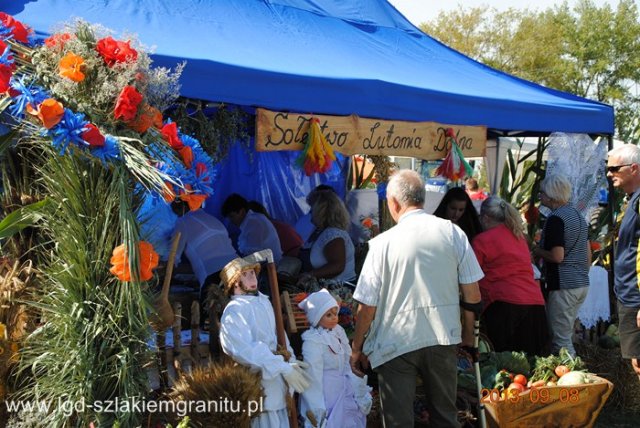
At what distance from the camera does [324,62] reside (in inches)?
206

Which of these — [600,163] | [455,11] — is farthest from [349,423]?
[455,11]

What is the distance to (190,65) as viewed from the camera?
4102 mm

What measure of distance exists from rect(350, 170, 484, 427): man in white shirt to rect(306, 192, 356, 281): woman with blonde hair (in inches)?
70.2

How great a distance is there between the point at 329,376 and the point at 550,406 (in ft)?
4.96

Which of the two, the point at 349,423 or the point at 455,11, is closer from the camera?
the point at 349,423

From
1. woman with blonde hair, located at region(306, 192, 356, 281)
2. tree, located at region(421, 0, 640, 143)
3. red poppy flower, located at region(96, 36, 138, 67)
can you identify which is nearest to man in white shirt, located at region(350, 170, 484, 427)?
red poppy flower, located at region(96, 36, 138, 67)

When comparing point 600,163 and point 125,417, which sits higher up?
point 600,163

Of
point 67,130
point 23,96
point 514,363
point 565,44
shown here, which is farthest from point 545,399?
point 565,44

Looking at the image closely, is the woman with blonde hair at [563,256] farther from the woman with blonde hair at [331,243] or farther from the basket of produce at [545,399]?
the woman with blonde hair at [331,243]

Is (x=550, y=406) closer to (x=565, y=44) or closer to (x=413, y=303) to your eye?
(x=413, y=303)

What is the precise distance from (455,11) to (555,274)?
26227 millimetres

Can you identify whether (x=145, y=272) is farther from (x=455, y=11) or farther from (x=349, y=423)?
(x=455, y=11)

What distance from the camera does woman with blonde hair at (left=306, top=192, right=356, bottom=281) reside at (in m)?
5.61

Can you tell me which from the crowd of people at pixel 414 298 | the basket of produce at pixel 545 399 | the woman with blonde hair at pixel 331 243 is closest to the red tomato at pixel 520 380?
the basket of produce at pixel 545 399
